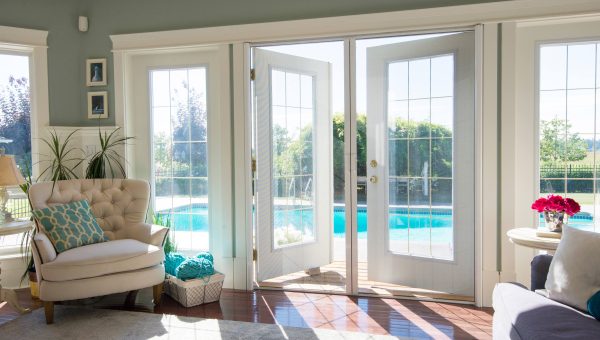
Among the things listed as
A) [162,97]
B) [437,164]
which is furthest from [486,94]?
[162,97]

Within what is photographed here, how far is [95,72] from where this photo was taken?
164 inches

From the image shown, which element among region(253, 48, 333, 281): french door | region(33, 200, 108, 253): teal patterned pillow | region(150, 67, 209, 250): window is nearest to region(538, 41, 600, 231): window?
region(253, 48, 333, 281): french door

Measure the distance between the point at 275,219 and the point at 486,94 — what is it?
1.95 m

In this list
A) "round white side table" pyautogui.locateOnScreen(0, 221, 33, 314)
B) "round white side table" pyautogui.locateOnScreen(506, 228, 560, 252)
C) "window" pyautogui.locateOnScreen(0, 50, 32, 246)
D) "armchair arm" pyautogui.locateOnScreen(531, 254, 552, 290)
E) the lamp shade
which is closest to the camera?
"armchair arm" pyautogui.locateOnScreen(531, 254, 552, 290)

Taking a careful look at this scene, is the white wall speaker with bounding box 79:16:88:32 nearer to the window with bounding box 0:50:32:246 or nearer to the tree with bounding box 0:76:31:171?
the window with bounding box 0:50:32:246

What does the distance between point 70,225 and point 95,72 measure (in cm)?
157

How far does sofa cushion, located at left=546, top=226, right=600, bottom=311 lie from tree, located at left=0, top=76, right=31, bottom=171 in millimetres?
4045

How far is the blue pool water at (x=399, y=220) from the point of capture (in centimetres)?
355

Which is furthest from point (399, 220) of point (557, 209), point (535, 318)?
point (535, 318)

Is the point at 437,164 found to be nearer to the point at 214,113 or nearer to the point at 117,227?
the point at 214,113

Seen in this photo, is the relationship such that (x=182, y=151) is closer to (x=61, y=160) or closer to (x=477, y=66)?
(x=61, y=160)

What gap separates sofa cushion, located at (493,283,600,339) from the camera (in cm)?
175

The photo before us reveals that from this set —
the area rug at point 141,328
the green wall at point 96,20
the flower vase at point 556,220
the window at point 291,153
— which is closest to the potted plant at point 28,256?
the area rug at point 141,328

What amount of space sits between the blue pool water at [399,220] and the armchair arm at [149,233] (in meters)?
0.56
